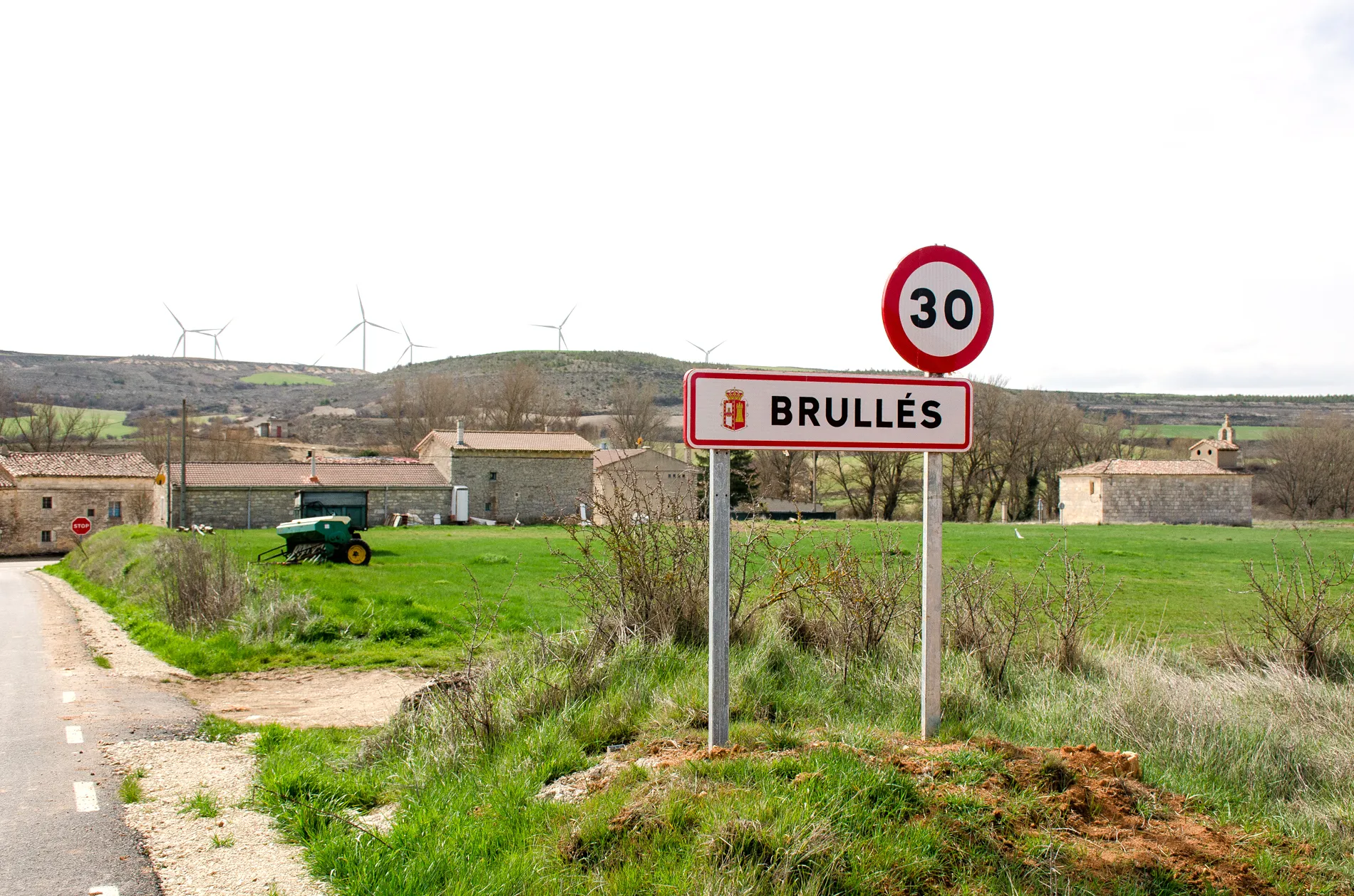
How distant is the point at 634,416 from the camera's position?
326 ft

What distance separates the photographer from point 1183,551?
33.3m

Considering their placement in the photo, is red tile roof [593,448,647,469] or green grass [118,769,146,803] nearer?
green grass [118,769,146,803]

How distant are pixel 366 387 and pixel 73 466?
270ft

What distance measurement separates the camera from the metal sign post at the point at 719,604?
15.6ft

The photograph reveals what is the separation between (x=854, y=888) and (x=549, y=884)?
116cm

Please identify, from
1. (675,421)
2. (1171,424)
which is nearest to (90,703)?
(675,421)

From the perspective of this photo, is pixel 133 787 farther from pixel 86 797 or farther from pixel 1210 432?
pixel 1210 432

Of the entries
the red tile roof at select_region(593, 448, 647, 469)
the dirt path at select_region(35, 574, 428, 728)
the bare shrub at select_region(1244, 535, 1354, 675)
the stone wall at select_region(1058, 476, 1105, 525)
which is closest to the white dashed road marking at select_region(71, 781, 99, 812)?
the dirt path at select_region(35, 574, 428, 728)

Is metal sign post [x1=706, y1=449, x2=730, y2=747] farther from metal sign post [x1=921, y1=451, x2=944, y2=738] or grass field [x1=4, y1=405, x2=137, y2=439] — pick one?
grass field [x1=4, y1=405, x2=137, y2=439]

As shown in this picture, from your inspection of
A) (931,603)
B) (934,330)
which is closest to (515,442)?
(934,330)

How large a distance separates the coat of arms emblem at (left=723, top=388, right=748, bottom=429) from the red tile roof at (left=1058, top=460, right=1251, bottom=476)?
67442 mm

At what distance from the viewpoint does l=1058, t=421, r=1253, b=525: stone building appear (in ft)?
214

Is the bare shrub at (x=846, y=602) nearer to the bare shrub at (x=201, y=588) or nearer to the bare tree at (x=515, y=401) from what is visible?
the bare shrub at (x=201, y=588)

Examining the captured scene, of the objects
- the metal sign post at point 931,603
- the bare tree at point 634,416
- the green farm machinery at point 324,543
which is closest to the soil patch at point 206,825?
the metal sign post at point 931,603
